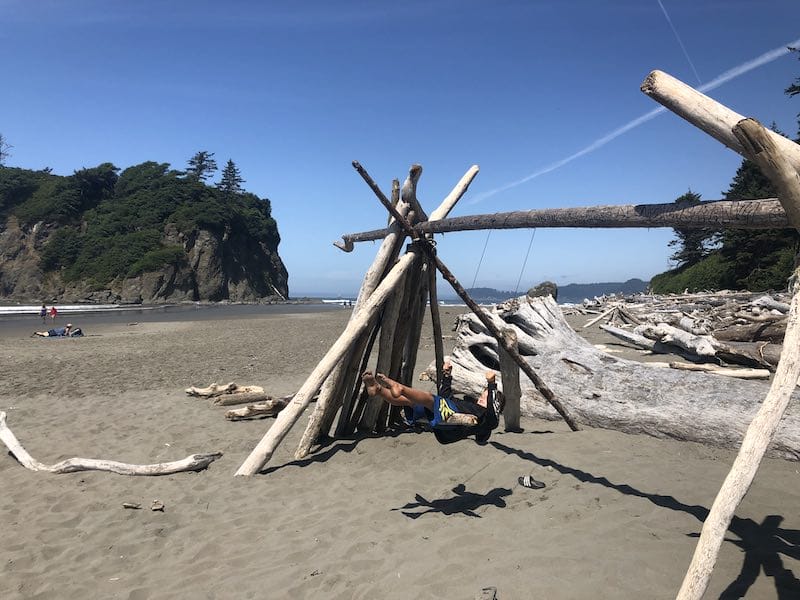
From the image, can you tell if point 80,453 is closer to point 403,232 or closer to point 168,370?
point 403,232

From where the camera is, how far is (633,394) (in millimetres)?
5824

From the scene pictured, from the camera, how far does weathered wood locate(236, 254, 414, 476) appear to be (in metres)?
4.96

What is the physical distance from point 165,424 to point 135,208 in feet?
203

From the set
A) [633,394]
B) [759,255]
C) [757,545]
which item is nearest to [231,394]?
[633,394]

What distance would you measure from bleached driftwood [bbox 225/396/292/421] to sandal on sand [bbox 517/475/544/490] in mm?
4201

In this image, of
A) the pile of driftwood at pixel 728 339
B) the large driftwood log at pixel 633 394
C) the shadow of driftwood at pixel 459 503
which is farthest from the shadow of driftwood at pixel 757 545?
the pile of driftwood at pixel 728 339

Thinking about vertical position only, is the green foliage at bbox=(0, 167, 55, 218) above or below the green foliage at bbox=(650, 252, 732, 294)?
above

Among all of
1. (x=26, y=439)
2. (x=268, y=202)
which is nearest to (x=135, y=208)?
(x=268, y=202)

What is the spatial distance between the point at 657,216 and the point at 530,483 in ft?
8.05

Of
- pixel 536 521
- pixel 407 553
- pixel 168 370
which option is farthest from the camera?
pixel 168 370

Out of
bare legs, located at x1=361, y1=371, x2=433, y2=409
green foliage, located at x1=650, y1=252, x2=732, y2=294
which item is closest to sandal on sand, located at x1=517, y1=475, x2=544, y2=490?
bare legs, located at x1=361, y1=371, x2=433, y2=409

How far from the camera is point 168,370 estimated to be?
37.5 ft

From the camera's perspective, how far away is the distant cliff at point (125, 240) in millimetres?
50938

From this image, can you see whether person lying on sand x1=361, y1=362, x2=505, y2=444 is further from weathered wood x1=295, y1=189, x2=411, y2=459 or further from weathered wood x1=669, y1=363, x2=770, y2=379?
weathered wood x1=669, y1=363, x2=770, y2=379
